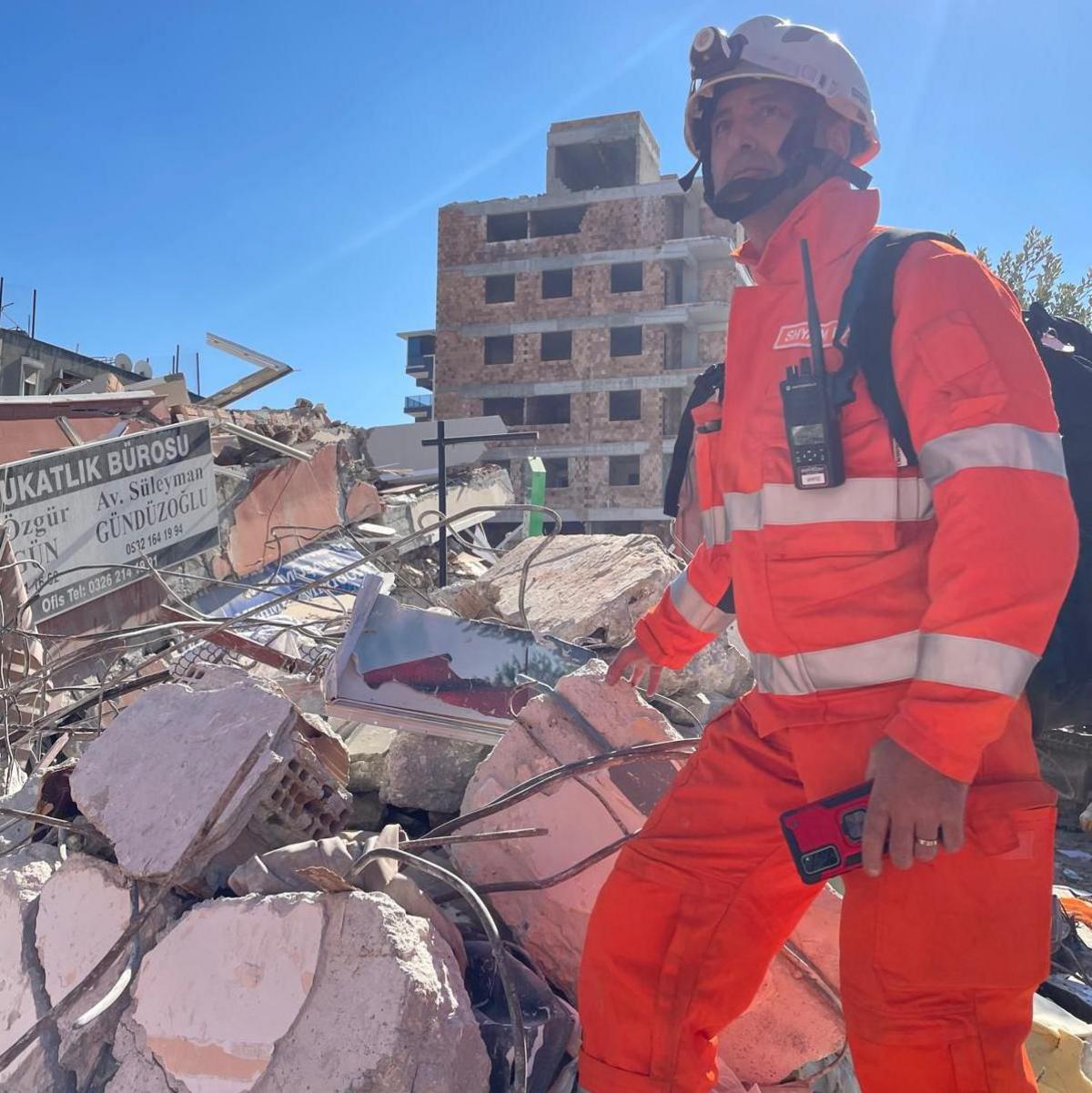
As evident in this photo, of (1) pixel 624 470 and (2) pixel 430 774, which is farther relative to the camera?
(1) pixel 624 470

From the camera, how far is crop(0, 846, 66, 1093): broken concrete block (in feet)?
6.92

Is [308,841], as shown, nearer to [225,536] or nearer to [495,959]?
[495,959]

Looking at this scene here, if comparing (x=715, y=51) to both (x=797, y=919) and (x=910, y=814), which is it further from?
(x=797, y=919)

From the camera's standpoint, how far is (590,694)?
252cm

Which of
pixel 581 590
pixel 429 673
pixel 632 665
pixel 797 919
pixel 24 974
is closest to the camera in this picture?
pixel 797 919

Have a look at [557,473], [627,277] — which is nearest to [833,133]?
[557,473]

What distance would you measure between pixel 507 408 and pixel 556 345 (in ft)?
8.37

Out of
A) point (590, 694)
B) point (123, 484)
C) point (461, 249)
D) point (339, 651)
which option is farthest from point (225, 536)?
point (461, 249)

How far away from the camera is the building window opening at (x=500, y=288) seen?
31.4 metres

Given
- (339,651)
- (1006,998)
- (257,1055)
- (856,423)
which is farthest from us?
(339,651)

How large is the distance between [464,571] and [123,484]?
8.79ft

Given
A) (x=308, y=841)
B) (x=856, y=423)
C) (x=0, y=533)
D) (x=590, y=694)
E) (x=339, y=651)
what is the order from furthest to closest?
(x=0, y=533)
(x=339, y=651)
(x=590, y=694)
(x=308, y=841)
(x=856, y=423)

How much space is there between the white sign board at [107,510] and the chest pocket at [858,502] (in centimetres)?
468

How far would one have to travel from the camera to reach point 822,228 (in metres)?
1.73
